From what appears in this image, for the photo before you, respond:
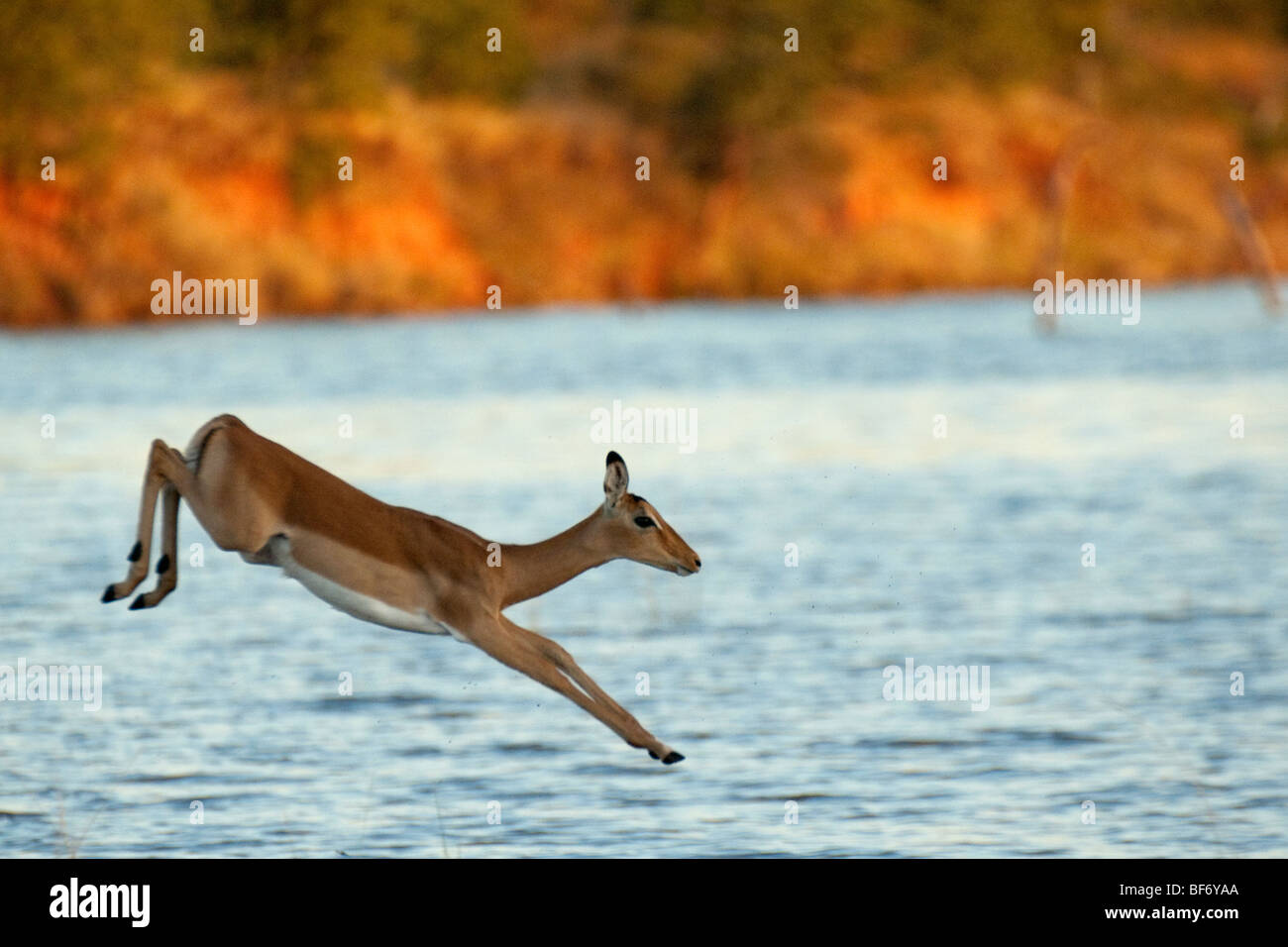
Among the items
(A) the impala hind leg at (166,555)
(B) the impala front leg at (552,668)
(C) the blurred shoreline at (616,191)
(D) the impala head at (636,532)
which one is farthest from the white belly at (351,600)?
(C) the blurred shoreline at (616,191)

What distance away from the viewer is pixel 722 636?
726 inches

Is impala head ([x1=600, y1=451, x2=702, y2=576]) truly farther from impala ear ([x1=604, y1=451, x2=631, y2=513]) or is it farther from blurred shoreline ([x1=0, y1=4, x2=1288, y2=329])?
blurred shoreline ([x1=0, y1=4, x2=1288, y2=329])

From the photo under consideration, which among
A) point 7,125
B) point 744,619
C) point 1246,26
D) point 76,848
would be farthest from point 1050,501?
point 1246,26

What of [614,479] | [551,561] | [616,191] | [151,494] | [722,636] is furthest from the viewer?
[616,191]

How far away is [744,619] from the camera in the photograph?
63.0ft

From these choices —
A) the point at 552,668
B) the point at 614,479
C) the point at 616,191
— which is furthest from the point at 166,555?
the point at 616,191

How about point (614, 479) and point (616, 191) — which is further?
point (616, 191)

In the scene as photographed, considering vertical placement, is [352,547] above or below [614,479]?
below

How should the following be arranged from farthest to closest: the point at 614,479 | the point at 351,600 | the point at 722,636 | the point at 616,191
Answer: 1. the point at 616,191
2. the point at 722,636
3. the point at 614,479
4. the point at 351,600

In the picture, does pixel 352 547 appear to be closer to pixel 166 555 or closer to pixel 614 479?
pixel 166 555

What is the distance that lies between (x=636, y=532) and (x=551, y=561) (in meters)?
0.44

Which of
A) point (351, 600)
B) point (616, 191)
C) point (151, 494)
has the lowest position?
point (351, 600)

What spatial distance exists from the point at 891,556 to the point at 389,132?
4114 cm

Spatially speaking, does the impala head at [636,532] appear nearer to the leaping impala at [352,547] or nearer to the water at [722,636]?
the leaping impala at [352,547]
